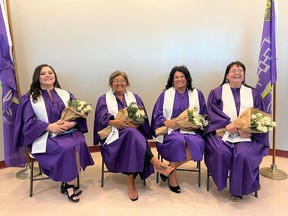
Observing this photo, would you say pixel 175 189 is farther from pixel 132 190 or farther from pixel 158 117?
pixel 158 117

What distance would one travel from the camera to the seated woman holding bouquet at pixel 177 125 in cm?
275

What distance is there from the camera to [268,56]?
10.1ft

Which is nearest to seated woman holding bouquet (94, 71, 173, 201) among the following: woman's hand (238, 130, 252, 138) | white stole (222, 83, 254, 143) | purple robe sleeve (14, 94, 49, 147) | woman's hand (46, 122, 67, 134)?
woman's hand (46, 122, 67, 134)

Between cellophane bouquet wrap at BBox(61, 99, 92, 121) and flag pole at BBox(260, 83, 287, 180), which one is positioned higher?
cellophane bouquet wrap at BBox(61, 99, 92, 121)

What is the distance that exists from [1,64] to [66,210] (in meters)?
1.69

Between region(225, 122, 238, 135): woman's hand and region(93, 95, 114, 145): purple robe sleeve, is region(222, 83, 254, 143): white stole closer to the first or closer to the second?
region(225, 122, 238, 135): woman's hand

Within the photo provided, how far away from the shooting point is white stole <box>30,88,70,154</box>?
261 cm

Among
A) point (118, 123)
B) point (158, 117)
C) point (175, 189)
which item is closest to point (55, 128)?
point (118, 123)

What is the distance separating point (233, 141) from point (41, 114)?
6.38ft

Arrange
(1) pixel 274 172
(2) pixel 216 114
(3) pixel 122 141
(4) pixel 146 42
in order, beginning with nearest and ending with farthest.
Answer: (3) pixel 122 141 → (2) pixel 216 114 → (1) pixel 274 172 → (4) pixel 146 42

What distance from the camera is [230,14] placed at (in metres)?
3.71

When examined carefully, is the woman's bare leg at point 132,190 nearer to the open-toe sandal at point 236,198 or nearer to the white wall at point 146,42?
the open-toe sandal at point 236,198

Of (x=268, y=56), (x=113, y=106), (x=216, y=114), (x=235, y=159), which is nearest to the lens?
(x=235, y=159)

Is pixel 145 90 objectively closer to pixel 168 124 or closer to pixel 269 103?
pixel 168 124
